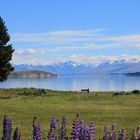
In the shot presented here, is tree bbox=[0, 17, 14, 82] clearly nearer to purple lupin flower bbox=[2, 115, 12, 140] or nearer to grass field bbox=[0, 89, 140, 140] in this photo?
grass field bbox=[0, 89, 140, 140]

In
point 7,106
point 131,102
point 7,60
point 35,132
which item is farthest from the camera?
point 7,60


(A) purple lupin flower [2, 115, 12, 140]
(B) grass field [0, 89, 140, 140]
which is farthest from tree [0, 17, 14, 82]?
(A) purple lupin flower [2, 115, 12, 140]

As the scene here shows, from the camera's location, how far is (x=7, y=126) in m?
8.33

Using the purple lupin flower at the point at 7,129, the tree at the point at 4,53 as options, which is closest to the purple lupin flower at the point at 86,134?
the purple lupin flower at the point at 7,129

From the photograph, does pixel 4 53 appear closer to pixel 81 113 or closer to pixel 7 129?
pixel 81 113

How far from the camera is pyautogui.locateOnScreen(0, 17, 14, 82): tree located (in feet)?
225

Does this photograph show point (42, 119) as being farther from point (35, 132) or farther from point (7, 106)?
point (35, 132)

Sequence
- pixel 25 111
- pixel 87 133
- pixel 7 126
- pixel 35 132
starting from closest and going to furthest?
pixel 35 132
pixel 87 133
pixel 7 126
pixel 25 111

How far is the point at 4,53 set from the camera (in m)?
68.6

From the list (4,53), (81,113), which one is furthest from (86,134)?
(4,53)

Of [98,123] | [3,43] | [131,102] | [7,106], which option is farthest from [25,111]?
[3,43]

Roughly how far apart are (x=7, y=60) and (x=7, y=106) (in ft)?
91.2

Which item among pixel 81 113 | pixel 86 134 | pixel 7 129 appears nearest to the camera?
pixel 86 134

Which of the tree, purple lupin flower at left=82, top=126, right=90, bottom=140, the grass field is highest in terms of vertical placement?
the tree
